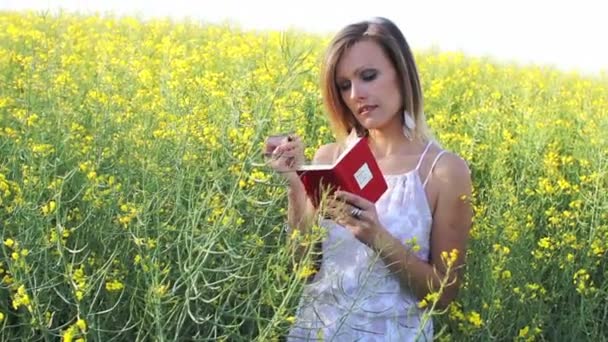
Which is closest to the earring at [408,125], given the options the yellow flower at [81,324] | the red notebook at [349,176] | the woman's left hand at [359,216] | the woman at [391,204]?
the woman at [391,204]

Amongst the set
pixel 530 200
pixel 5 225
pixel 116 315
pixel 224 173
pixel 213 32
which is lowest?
pixel 213 32

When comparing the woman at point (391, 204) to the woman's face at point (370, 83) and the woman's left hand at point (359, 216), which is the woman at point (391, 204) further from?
the woman's left hand at point (359, 216)

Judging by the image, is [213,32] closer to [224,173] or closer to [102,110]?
[102,110]

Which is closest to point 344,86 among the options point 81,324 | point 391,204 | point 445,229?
point 391,204

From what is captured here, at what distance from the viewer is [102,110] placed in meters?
3.72

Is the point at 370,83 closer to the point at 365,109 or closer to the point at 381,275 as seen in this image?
the point at 365,109

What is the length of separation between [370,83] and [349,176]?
0.41 metres

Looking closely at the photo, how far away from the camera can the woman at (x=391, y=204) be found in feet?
9.16

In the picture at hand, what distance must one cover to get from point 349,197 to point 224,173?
35cm

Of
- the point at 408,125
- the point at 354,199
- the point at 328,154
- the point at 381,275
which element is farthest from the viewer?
the point at 328,154

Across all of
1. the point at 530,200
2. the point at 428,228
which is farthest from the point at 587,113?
the point at 428,228

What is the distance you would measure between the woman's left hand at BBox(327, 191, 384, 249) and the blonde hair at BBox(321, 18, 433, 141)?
0.43 meters

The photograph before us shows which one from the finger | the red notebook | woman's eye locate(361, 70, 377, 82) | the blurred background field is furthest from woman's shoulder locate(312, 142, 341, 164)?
the finger

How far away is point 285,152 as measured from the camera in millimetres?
2582
